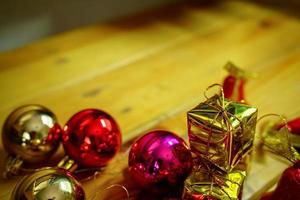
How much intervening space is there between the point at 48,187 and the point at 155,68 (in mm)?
454

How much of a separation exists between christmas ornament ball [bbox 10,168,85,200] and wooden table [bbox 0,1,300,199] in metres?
0.10

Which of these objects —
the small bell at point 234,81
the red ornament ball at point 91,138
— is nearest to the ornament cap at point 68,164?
the red ornament ball at point 91,138

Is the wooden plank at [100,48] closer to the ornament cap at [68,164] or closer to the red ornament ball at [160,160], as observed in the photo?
the ornament cap at [68,164]

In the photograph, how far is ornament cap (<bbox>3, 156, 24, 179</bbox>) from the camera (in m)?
0.58

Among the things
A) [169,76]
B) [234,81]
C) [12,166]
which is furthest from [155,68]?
[12,166]

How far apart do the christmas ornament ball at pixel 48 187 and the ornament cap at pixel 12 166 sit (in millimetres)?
111

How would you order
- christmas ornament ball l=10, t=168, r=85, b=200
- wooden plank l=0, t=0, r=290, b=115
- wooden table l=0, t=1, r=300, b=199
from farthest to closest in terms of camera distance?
wooden plank l=0, t=0, r=290, b=115, wooden table l=0, t=1, r=300, b=199, christmas ornament ball l=10, t=168, r=85, b=200

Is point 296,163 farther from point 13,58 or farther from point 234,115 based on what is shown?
point 13,58

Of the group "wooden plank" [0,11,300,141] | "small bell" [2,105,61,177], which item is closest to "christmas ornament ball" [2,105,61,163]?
"small bell" [2,105,61,177]

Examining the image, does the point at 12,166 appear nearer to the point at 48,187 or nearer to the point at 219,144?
the point at 48,187

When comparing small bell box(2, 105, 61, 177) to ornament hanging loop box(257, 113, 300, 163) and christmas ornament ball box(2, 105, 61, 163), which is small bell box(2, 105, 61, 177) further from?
ornament hanging loop box(257, 113, 300, 163)

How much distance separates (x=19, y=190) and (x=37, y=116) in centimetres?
13

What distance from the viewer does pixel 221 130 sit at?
0.46 m

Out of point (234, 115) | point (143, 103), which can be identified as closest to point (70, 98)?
point (143, 103)
